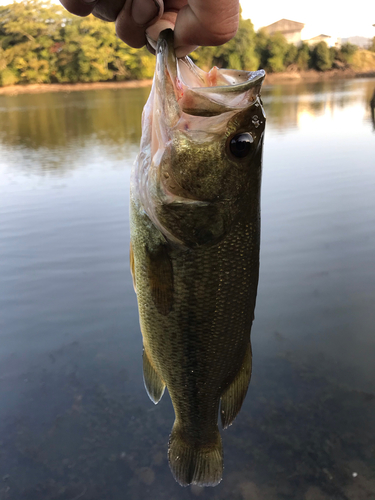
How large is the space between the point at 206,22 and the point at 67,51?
65.1 m

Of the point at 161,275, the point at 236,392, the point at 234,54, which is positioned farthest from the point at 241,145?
the point at 234,54

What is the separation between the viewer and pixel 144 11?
1.76 meters

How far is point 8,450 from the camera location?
392 cm

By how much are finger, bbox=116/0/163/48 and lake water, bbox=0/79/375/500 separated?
338 centimetres

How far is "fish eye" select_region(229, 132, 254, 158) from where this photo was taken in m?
1.64

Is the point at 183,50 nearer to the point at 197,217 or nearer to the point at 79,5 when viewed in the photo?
the point at 79,5

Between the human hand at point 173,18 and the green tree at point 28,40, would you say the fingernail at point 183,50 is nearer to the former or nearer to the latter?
the human hand at point 173,18

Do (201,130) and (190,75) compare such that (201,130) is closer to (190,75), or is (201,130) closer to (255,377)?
(190,75)

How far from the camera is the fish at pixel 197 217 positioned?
1.62 m

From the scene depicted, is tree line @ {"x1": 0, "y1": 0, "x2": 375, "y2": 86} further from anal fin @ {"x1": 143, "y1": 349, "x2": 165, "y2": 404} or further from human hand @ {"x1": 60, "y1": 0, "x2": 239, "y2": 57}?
anal fin @ {"x1": 143, "y1": 349, "x2": 165, "y2": 404}

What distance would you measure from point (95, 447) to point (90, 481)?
1.17 feet

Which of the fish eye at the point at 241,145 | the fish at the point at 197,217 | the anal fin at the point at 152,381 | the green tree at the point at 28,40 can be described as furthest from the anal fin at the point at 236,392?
the green tree at the point at 28,40

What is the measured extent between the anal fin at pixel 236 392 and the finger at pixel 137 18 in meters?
1.57

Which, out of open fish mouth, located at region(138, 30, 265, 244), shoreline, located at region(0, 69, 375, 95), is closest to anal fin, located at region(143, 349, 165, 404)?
open fish mouth, located at region(138, 30, 265, 244)
